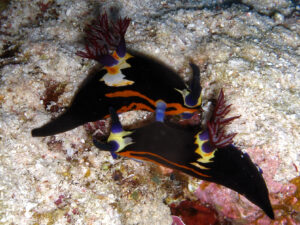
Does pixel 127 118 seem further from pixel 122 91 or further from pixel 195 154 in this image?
pixel 195 154

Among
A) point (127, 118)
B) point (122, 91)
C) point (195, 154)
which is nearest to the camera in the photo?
point (195, 154)

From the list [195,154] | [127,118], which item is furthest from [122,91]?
[195,154]

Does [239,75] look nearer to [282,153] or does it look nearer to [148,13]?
[282,153]

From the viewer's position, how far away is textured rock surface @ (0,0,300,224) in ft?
10.0

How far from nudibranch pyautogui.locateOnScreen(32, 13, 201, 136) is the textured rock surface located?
342 mm

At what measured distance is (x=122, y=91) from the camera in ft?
10.6

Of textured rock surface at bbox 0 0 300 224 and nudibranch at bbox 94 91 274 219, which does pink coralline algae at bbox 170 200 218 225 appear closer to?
textured rock surface at bbox 0 0 300 224

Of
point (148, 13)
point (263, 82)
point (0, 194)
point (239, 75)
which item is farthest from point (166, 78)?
point (0, 194)

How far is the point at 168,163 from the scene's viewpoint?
315 centimetres

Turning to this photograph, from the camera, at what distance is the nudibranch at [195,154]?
3076 mm

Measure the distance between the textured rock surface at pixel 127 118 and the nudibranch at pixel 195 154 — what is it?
0.94 feet

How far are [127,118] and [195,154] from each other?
1.14 metres

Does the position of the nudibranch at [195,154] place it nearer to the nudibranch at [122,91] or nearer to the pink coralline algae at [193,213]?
the nudibranch at [122,91]

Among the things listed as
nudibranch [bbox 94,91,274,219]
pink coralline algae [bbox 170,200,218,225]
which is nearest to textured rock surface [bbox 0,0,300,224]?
pink coralline algae [bbox 170,200,218,225]
